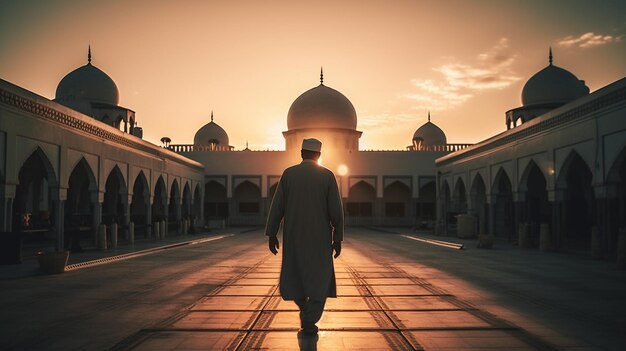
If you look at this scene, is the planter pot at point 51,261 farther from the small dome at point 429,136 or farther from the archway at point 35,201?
the small dome at point 429,136

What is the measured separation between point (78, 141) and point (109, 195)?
1299 centimetres

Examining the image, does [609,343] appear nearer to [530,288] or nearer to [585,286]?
[530,288]

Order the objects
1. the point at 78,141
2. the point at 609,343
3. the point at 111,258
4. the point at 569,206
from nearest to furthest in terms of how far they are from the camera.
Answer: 1. the point at 609,343
2. the point at 111,258
3. the point at 78,141
4. the point at 569,206

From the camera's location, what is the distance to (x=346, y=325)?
630cm

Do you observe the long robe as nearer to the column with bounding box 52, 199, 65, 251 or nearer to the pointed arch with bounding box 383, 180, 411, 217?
the column with bounding box 52, 199, 65, 251

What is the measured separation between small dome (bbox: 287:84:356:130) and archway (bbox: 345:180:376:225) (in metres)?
6.11

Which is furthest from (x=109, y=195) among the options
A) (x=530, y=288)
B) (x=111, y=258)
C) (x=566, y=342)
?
(x=566, y=342)

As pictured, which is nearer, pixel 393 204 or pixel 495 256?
pixel 495 256

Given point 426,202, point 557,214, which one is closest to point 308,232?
point 557,214

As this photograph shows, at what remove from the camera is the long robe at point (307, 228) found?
5980 millimetres

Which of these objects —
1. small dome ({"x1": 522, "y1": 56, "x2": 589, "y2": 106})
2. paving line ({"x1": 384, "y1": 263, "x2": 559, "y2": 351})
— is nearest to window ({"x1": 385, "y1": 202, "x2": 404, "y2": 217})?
small dome ({"x1": 522, "y1": 56, "x2": 589, "y2": 106})

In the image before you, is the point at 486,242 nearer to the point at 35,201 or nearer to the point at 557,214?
the point at 557,214

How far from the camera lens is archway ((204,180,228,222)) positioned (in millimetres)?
47156

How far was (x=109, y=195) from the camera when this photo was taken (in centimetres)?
3228
